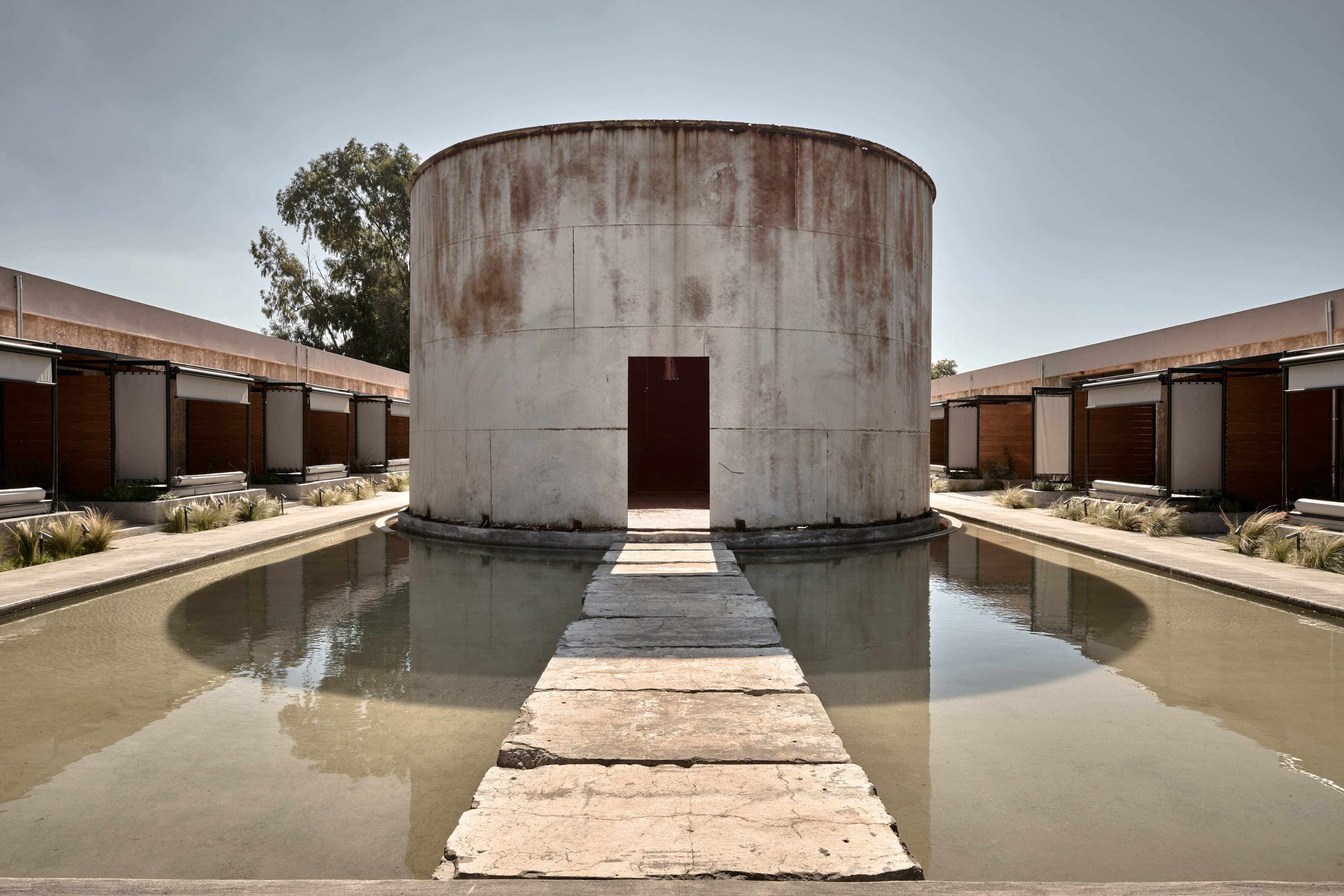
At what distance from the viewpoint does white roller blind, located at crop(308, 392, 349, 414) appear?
60.8 ft

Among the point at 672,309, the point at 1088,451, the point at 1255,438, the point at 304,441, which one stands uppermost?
the point at 672,309

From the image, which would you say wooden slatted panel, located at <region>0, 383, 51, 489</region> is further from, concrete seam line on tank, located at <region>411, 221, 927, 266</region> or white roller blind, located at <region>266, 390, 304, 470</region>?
concrete seam line on tank, located at <region>411, 221, 927, 266</region>

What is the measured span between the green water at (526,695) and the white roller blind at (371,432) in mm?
15432

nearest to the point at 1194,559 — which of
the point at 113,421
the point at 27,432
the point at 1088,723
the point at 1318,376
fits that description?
the point at 1318,376

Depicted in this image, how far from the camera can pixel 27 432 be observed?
1292 cm

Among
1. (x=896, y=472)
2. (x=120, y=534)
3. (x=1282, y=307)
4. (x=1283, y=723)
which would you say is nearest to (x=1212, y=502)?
(x=1282, y=307)

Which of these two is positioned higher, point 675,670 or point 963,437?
point 963,437

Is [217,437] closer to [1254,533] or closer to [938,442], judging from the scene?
[1254,533]

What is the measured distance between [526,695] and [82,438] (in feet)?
40.6

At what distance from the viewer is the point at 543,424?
33.9ft

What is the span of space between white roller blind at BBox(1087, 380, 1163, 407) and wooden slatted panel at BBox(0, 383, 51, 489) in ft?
59.8

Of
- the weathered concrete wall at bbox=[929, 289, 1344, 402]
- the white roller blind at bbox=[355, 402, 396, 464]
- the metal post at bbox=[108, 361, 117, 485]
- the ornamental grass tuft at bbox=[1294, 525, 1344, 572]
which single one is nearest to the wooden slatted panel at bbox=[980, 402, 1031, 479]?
the weathered concrete wall at bbox=[929, 289, 1344, 402]

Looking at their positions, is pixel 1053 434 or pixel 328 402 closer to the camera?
pixel 1053 434

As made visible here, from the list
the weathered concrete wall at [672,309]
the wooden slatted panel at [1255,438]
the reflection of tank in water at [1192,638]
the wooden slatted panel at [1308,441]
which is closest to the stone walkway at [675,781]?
the reflection of tank in water at [1192,638]
